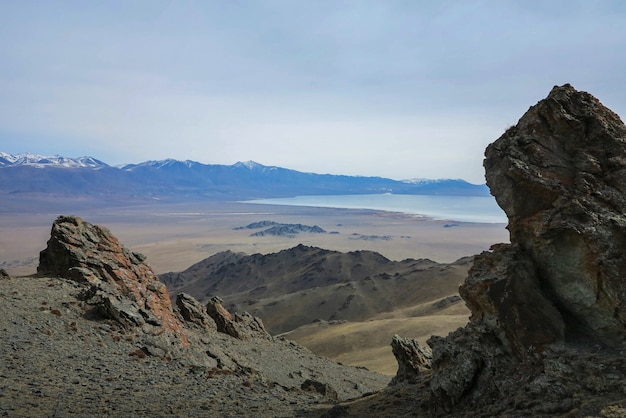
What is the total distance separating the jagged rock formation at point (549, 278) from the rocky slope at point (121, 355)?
6.41 m

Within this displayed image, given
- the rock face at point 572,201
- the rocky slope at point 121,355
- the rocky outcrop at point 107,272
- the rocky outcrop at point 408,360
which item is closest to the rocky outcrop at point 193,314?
the rocky slope at point 121,355

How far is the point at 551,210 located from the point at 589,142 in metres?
2.92

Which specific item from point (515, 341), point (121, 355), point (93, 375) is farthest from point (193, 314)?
point (515, 341)

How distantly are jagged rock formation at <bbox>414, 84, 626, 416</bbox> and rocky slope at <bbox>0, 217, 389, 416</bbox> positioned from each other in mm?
6407

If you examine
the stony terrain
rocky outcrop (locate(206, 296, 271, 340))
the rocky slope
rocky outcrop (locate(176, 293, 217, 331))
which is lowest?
rocky outcrop (locate(206, 296, 271, 340))

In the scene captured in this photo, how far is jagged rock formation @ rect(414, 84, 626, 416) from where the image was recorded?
37.6 feet

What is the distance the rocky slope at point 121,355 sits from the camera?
47.2 ft

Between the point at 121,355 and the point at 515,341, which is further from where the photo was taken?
the point at 121,355

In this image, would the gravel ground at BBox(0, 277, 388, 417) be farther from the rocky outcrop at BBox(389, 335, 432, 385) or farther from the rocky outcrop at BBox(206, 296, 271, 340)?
the rocky outcrop at BBox(206, 296, 271, 340)

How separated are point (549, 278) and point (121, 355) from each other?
16914 mm

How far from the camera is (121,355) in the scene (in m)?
18.8

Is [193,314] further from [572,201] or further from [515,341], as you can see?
[572,201]

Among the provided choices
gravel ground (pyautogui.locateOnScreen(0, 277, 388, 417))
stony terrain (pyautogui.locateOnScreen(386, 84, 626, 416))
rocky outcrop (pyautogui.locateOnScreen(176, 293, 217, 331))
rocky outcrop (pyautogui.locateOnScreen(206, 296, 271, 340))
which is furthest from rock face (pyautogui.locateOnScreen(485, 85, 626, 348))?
rocky outcrop (pyautogui.locateOnScreen(206, 296, 271, 340))

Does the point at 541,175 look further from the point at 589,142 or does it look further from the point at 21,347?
the point at 21,347
